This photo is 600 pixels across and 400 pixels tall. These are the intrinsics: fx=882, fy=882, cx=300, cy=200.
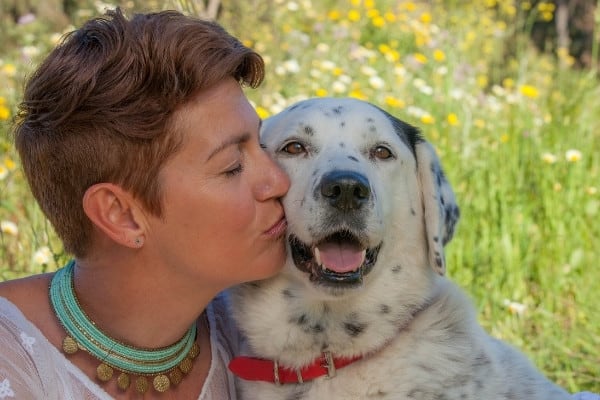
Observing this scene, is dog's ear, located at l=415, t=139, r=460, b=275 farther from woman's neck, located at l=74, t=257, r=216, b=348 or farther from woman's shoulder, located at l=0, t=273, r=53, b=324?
woman's shoulder, located at l=0, t=273, r=53, b=324

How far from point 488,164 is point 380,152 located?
2.61 m

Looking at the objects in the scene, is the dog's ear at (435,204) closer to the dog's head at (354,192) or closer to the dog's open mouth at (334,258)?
the dog's head at (354,192)

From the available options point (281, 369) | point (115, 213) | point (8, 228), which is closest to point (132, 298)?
point (115, 213)

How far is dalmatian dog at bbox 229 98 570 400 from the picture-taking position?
2.76 m

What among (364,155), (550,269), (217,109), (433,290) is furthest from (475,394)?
(550,269)

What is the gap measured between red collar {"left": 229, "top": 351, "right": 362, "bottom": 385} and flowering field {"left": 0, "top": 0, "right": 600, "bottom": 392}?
1223 mm

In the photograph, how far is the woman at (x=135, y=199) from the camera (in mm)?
2496

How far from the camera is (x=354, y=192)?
2732 mm

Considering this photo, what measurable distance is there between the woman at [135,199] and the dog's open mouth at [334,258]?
0.36ft

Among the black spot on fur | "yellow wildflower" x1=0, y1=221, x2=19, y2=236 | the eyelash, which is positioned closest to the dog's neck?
the black spot on fur

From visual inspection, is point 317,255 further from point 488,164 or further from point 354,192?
point 488,164

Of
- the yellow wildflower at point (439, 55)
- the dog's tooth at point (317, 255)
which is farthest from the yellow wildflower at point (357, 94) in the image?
the dog's tooth at point (317, 255)

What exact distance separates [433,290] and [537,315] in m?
1.82

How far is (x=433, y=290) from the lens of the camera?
3055mm
